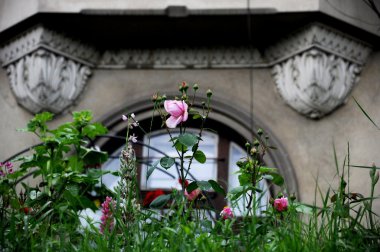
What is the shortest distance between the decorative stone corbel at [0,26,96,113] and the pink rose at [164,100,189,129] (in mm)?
3860

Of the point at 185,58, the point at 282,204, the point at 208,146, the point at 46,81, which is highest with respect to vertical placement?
the point at 185,58

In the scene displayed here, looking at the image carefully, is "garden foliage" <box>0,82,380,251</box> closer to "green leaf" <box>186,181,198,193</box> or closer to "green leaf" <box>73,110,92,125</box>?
"green leaf" <box>186,181,198,193</box>

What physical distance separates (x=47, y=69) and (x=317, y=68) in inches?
83.6

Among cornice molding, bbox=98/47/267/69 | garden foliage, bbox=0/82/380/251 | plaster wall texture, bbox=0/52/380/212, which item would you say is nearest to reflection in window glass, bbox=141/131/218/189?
plaster wall texture, bbox=0/52/380/212

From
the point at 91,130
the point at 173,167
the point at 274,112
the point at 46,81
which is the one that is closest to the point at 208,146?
the point at 173,167

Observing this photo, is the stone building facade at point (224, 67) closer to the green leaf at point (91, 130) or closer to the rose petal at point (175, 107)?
the green leaf at point (91, 130)

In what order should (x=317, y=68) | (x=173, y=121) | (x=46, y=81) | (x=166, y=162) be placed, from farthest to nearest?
(x=46, y=81)
(x=317, y=68)
(x=166, y=162)
(x=173, y=121)

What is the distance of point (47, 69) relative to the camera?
6629 mm

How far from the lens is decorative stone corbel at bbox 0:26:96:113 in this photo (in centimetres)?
664

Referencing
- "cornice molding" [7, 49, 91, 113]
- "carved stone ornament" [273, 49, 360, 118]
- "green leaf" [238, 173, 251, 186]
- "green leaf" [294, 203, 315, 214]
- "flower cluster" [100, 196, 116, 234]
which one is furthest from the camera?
"cornice molding" [7, 49, 91, 113]

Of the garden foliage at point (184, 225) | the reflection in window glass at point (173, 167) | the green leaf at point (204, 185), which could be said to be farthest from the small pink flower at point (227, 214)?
the reflection in window glass at point (173, 167)

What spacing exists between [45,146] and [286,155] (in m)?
3.04

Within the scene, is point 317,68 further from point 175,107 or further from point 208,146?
point 175,107

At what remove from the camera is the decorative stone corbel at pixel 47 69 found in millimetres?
6641
